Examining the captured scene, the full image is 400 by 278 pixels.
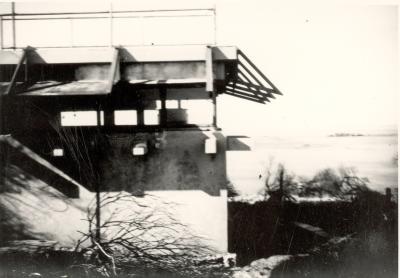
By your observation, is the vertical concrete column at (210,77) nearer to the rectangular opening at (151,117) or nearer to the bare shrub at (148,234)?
the rectangular opening at (151,117)

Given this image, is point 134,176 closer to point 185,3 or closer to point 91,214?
point 91,214

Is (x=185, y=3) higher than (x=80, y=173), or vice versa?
(x=185, y=3)

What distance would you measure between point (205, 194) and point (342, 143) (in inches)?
1538

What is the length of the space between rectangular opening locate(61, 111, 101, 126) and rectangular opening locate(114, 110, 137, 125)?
49cm

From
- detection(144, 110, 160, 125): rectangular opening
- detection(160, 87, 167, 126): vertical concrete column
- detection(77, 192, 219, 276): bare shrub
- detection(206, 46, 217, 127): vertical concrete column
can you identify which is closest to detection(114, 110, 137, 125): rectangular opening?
detection(144, 110, 160, 125): rectangular opening

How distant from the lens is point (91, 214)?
7.54 metres

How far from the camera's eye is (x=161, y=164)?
7.56 m

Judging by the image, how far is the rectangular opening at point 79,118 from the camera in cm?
771

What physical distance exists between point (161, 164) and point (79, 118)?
2269 mm

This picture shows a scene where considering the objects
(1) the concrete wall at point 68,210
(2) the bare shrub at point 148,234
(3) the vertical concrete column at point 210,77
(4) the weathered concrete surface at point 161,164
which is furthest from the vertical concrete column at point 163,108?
(2) the bare shrub at point 148,234

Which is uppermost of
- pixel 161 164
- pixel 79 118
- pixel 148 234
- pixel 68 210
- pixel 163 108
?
pixel 163 108

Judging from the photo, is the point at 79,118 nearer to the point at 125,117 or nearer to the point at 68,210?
the point at 125,117

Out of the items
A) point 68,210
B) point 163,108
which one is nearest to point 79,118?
point 163,108

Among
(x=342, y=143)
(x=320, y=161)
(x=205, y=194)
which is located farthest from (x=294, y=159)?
(x=205, y=194)
